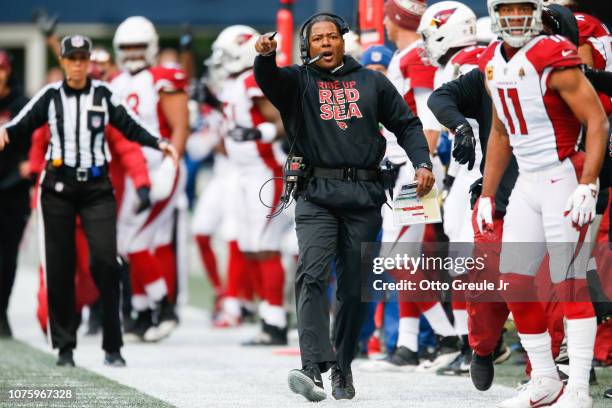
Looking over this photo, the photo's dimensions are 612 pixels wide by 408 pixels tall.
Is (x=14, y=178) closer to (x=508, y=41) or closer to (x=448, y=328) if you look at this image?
(x=448, y=328)

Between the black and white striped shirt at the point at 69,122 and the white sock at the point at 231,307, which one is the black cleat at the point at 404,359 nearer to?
the black and white striped shirt at the point at 69,122

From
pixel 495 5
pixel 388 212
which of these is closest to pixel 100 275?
pixel 388 212

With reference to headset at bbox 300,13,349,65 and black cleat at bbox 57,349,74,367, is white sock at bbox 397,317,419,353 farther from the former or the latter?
headset at bbox 300,13,349,65

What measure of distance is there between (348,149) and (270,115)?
12.1 ft

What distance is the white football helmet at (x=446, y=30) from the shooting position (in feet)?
27.9

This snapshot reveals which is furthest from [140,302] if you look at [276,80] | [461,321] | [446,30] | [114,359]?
[276,80]

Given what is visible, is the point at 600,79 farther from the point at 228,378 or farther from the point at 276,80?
the point at 228,378

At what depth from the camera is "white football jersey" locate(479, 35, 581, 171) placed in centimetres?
634

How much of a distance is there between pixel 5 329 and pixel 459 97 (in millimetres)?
5059

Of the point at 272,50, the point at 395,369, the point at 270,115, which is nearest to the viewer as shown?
the point at 272,50

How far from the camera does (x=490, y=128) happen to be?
732 cm

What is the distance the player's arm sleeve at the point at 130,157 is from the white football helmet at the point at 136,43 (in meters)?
0.95

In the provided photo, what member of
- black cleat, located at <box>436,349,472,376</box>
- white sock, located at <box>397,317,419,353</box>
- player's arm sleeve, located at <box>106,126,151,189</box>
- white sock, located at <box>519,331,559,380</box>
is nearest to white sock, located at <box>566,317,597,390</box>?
white sock, located at <box>519,331,559,380</box>

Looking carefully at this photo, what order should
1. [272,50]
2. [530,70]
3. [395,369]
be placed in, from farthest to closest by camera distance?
[395,369] < [272,50] < [530,70]
